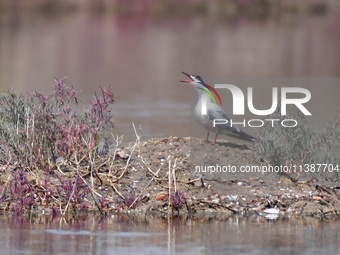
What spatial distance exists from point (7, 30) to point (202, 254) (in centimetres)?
2967

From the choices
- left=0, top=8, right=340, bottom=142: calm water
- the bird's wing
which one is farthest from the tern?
left=0, top=8, right=340, bottom=142: calm water

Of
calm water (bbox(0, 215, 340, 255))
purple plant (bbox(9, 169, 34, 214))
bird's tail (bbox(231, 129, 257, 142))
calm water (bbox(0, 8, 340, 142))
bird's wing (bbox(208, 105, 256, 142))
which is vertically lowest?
calm water (bbox(0, 215, 340, 255))

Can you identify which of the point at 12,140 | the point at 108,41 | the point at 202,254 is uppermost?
the point at 108,41

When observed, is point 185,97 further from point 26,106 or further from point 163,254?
point 163,254

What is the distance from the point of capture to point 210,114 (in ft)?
41.2

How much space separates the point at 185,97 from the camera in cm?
2120

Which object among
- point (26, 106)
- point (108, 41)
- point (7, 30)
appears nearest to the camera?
point (26, 106)

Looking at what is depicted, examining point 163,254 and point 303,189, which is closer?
point 163,254

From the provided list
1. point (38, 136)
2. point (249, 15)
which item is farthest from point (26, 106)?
point (249, 15)

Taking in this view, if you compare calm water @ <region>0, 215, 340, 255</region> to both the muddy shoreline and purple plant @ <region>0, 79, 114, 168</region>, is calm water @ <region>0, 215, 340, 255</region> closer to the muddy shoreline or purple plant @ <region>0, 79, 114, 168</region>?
the muddy shoreline

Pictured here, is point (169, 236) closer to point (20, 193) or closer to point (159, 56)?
point (20, 193)

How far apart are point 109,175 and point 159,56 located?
18961mm

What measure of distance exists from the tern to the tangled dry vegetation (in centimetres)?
19

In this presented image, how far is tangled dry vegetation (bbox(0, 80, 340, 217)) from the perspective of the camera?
1139 centimetres
